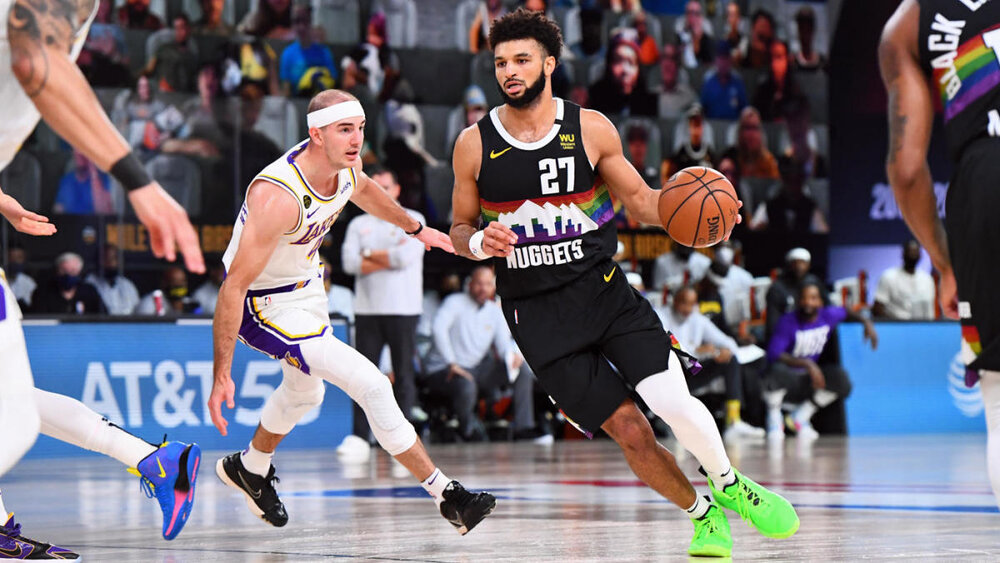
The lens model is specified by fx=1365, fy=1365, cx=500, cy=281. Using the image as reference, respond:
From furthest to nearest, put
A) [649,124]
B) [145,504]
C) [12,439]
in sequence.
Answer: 1. [649,124]
2. [145,504]
3. [12,439]

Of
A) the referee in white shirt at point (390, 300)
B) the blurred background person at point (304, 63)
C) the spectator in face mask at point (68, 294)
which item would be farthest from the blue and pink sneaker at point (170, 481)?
the blurred background person at point (304, 63)

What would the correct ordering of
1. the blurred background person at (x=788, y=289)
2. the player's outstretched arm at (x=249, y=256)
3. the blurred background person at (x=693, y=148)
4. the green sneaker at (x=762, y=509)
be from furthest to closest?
the blurred background person at (x=693, y=148) → the blurred background person at (x=788, y=289) → the player's outstretched arm at (x=249, y=256) → the green sneaker at (x=762, y=509)

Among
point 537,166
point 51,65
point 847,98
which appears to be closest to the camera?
point 51,65

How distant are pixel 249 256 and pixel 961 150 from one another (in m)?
3.26

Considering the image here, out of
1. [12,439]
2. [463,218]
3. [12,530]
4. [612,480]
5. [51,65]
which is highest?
[51,65]

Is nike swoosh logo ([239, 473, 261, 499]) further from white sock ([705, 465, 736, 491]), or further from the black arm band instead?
the black arm band

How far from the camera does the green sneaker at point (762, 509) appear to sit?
5184mm

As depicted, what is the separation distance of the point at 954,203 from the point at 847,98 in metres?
16.1

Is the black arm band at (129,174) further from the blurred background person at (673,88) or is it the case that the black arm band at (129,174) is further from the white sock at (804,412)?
the blurred background person at (673,88)

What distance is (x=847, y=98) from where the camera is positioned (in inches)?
753

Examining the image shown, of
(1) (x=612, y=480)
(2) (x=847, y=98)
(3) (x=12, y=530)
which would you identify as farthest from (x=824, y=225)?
(3) (x=12, y=530)

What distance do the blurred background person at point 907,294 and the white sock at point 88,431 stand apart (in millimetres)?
12807

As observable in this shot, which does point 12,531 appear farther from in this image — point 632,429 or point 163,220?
point 632,429

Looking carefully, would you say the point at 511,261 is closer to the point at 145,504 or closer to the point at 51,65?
the point at 51,65
